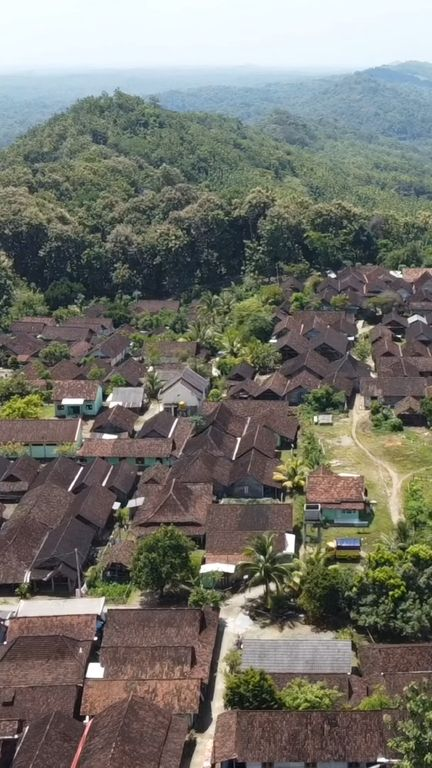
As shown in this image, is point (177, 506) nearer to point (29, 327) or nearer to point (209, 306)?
point (29, 327)

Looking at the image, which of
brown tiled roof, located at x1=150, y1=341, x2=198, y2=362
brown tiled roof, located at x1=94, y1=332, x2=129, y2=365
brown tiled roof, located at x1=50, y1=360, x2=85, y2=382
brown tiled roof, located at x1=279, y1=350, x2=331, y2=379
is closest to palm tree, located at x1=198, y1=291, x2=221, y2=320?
brown tiled roof, located at x1=150, y1=341, x2=198, y2=362

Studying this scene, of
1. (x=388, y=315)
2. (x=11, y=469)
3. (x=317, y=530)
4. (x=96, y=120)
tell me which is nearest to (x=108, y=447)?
(x=11, y=469)

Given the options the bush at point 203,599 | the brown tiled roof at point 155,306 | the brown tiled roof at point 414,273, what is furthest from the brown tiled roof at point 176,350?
the bush at point 203,599

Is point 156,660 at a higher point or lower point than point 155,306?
higher

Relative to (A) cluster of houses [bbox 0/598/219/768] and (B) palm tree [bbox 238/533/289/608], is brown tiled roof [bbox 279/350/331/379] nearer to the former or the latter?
(B) palm tree [bbox 238/533/289/608]

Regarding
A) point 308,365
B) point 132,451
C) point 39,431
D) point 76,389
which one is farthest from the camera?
point 308,365

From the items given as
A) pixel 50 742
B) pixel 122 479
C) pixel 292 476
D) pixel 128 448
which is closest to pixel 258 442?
pixel 292 476
